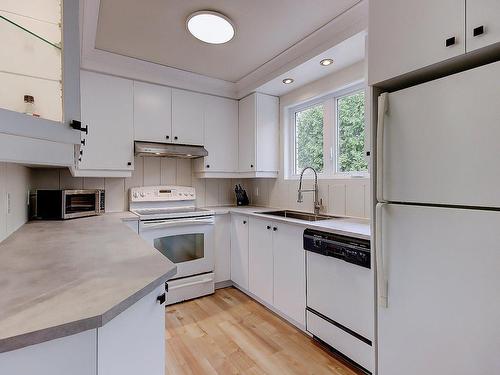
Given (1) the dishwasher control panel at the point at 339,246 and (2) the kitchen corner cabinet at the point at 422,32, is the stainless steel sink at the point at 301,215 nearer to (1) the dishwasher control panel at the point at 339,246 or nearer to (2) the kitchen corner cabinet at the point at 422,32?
(1) the dishwasher control panel at the point at 339,246

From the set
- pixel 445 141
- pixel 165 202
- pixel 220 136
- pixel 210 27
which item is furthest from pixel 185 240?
pixel 445 141

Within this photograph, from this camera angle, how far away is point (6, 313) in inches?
24.6

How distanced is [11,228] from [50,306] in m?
1.23

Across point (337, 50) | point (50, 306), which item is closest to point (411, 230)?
point (50, 306)

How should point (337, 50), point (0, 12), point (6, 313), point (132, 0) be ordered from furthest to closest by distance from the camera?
point (337, 50) → point (132, 0) → point (0, 12) → point (6, 313)

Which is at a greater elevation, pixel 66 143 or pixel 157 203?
pixel 66 143

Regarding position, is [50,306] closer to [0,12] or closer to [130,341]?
[130,341]

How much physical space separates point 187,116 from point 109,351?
2.62 metres

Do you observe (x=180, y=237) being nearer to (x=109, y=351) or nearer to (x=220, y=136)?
(x=220, y=136)

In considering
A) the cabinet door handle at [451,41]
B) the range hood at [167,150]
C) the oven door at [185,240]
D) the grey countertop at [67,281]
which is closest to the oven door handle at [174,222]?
A: the oven door at [185,240]

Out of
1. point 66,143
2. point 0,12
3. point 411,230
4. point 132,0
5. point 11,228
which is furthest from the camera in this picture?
point 132,0

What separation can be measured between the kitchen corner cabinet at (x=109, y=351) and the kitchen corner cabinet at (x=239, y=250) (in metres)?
1.87

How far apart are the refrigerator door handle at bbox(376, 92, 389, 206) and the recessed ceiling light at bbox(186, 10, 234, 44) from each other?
48.9 inches

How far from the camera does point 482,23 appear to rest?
3.19 feet
